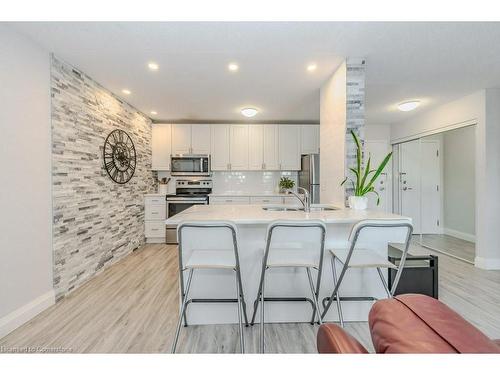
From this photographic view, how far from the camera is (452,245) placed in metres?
4.62

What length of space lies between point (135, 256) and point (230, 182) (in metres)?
2.33

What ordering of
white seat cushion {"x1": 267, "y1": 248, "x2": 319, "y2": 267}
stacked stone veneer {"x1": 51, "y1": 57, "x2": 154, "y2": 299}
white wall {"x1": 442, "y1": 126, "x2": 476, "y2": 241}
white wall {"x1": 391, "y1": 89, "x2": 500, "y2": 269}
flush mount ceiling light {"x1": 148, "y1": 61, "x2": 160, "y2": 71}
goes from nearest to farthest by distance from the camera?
white seat cushion {"x1": 267, "y1": 248, "x2": 319, "y2": 267} < stacked stone veneer {"x1": 51, "y1": 57, "x2": 154, "y2": 299} < flush mount ceiling light {"x1": 148, "y1": 61, "x2": 160, "y2": 71} < white wall {"x1": 391, "y1": 89, "x2": 500, "y2": 269} < white wall {"x1": 442, "y1": 126, "x2": 476, "y2": 241}

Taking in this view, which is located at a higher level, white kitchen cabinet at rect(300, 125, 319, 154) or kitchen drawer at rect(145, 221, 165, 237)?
white kitchen cabinet at rect(300, 125, 319, 154)

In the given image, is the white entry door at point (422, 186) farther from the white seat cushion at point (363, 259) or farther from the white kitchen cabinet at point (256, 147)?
Answer: the white seat cushion at point (363, 259)

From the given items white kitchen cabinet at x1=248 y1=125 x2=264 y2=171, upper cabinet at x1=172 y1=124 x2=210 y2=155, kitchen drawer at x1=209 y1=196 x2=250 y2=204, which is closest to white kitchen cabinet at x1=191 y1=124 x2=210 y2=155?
upper cabinet at x1=172 y1=124 x2=210 y2=155

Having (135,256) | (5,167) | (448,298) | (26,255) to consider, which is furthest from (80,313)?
(448,298)

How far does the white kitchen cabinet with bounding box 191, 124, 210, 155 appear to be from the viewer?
5.23 meters

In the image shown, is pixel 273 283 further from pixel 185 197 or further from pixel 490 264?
pixel 490 264

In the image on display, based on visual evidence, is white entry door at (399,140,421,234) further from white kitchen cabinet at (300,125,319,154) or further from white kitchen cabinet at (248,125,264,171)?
white kitchen cabinet at (248,125,264,171)

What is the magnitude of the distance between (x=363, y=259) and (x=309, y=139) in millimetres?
3781

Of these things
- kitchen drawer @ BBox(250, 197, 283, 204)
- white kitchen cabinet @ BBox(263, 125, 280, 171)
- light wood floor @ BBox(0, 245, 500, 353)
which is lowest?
light wood floor @ BBox(0, 245, 500, 353)

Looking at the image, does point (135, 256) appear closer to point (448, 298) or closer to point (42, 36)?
point (42, 36)

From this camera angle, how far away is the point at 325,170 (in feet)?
10.7

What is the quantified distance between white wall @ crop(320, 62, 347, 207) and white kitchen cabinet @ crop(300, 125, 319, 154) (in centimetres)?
188
